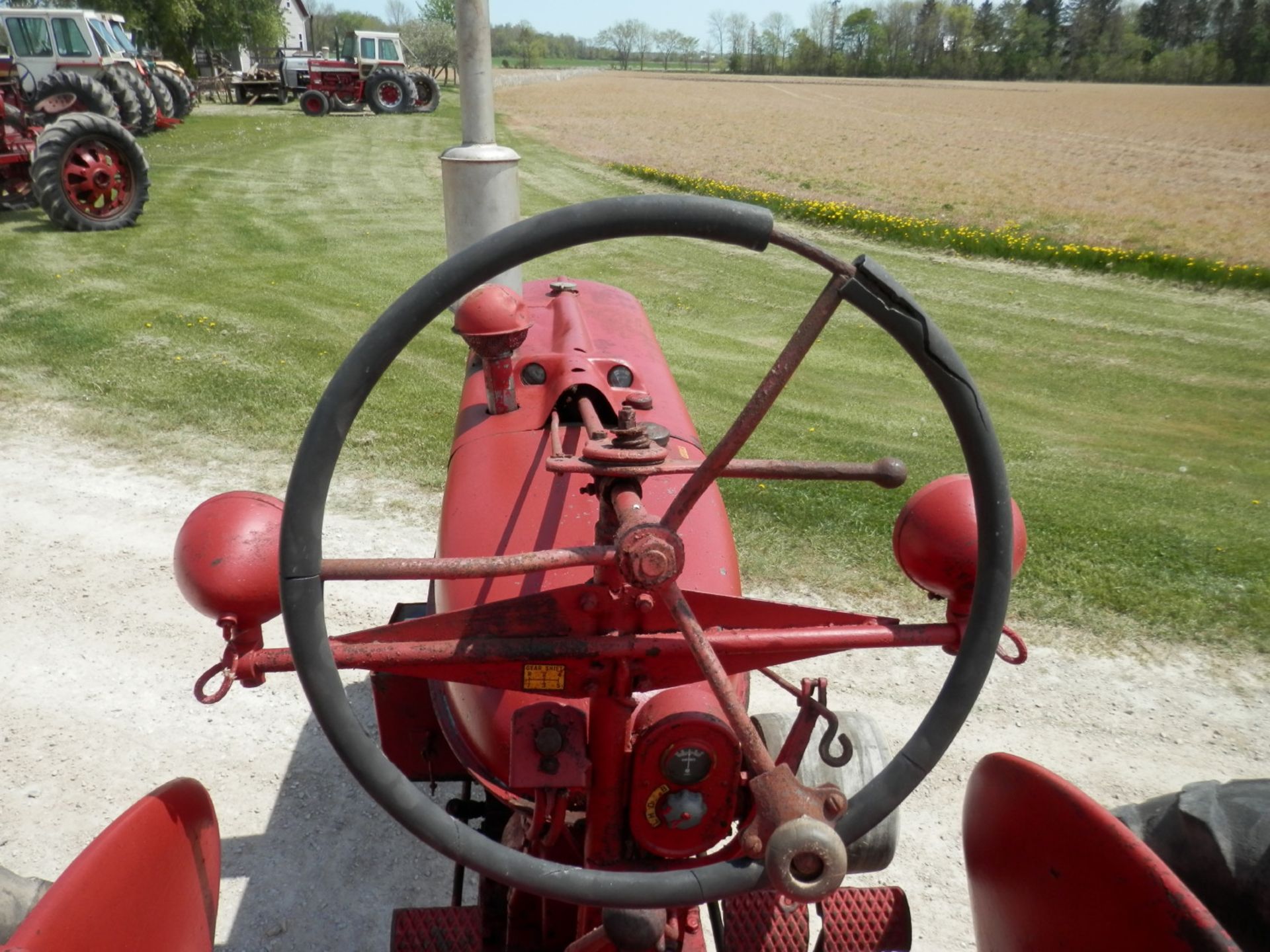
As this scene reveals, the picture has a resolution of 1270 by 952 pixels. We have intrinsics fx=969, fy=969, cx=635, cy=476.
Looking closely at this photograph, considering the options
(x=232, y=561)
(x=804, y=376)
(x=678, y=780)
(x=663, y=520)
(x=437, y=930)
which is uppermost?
(x=663, y=520)

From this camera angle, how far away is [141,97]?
623 inches

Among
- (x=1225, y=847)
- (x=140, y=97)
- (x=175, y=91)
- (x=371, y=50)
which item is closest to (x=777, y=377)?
(x=1225, y=847)

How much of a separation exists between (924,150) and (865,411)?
21484mm

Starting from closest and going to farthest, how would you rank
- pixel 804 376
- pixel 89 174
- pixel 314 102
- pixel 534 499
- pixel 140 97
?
pixel 534 499
pixel 804 376
pixel 89 174
pixel 140 97
pixel 314 102

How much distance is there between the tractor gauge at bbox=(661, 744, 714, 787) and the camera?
4.86 feet

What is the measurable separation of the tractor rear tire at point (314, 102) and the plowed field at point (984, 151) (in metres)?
5.03

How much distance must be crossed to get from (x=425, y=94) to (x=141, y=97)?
39.0 ft

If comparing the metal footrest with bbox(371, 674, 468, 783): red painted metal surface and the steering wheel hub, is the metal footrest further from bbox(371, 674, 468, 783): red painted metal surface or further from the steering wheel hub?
the steering wheel hub

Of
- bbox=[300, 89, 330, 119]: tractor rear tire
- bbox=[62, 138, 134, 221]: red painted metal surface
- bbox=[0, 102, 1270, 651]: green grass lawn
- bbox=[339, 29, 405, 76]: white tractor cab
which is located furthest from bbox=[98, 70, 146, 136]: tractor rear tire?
Answer: bbox=[339, 29, 405, 76]: white tractor cab

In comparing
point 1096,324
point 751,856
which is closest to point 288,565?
point 751,856

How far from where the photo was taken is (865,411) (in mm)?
6309

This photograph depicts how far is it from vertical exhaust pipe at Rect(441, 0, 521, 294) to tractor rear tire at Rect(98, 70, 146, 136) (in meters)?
11.2

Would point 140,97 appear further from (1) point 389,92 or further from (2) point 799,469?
(2) point 799,469

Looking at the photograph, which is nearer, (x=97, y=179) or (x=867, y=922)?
(x=867, y=922)
